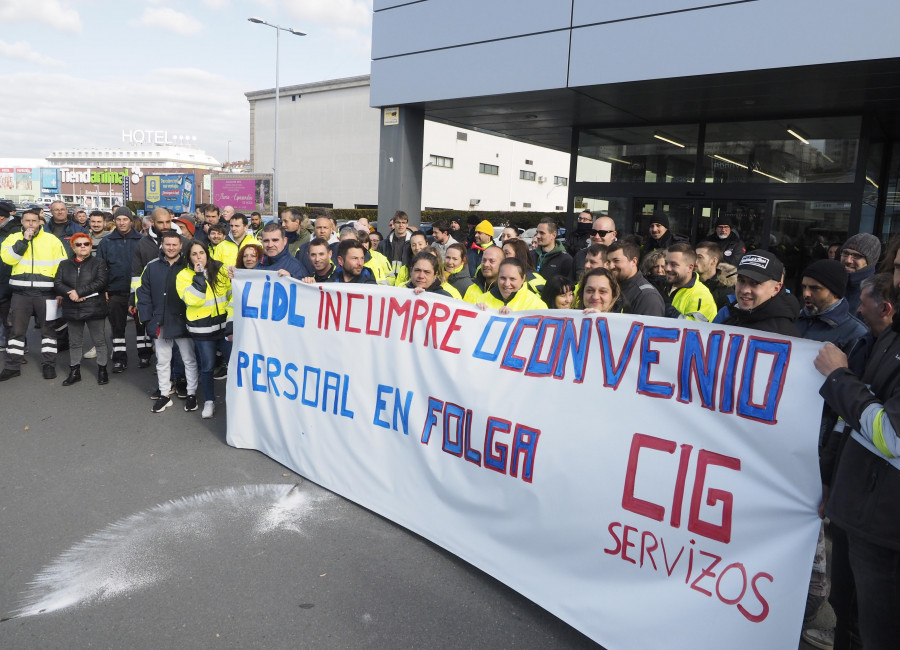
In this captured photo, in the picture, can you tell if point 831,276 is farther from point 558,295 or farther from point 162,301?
point 162,301

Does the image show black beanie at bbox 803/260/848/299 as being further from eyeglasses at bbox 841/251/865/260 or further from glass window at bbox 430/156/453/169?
glass window at bbox 430/156/453/169

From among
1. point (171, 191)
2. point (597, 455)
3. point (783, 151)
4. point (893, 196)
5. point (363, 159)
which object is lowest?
point (597, 455)

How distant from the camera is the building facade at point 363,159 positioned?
39.7 meters

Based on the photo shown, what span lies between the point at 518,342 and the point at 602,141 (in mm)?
8990

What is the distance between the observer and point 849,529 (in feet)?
7.38

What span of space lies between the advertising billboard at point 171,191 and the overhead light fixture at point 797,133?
41.6 metres

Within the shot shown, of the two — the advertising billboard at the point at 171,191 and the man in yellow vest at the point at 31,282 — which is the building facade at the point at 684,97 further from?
the advertising billboard at the point at 171,191

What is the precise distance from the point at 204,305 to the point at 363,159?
36.9 m

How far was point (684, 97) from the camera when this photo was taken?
29.0 feet

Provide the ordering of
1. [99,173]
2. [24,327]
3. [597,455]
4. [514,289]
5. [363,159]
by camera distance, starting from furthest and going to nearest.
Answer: [99,173], [363,159], [24,327], [514,289], [597,455]

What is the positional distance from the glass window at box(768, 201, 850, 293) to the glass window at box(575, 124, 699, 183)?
1.57 m

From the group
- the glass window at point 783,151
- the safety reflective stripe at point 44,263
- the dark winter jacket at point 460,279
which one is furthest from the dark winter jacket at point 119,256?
the glass window at point 783,151

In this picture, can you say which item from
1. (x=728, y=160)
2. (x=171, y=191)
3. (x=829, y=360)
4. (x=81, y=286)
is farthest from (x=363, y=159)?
(x=829, y=360)

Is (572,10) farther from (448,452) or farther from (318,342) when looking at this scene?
(448,452)
